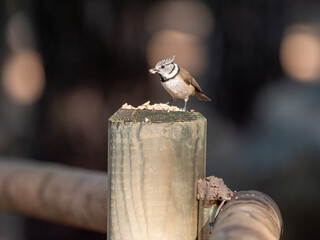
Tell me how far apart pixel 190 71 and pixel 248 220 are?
3733 millimetres

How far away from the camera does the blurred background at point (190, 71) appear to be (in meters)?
4.86

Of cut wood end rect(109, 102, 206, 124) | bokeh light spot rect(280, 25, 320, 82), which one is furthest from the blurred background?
cut wood end rect(109, 102, 206, 124)

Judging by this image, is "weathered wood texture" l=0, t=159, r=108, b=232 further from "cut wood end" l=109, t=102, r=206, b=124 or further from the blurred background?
the blurred background

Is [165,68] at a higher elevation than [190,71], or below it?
higher

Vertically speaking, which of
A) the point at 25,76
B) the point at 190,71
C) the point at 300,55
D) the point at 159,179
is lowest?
the point at 25,76

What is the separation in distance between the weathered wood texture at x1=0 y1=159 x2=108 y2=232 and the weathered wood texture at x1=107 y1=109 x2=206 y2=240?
3.17ft

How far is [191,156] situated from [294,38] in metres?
3.63

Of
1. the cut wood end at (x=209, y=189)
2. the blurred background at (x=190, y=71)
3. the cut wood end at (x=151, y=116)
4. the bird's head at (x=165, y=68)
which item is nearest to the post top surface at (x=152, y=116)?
the cut wood end at (x=151, y=116)

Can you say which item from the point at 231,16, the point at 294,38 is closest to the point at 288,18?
the point at 294,38

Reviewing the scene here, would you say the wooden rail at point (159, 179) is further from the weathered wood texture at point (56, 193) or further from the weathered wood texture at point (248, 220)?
the weathered wood texture at point (56, 193)

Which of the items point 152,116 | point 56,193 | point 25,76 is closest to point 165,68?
point 56,193

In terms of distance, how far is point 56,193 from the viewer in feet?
9.21

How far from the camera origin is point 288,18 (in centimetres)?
482

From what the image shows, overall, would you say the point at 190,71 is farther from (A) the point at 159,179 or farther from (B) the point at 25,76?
(A) the point at 159,179
